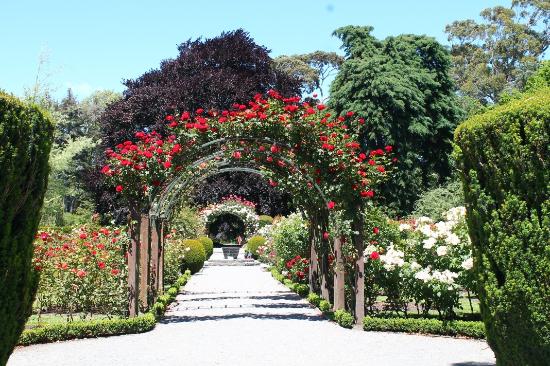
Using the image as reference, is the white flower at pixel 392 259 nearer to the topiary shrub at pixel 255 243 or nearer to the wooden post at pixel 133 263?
the wooden post at pixel 133 263

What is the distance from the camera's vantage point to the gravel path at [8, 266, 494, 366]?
752 centimetres

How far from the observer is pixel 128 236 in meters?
10.9

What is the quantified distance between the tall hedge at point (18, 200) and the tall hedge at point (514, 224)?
9.95ft

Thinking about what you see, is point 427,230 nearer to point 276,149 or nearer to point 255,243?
point 276,149

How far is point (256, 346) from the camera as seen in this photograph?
339 inches

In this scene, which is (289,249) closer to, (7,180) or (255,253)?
(7,180)

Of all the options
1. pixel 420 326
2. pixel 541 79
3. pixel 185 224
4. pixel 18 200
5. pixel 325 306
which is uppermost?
pixel 541 79

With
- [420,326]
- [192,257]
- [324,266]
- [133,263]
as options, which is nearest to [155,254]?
[133,263]

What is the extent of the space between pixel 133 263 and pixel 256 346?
9.77ft

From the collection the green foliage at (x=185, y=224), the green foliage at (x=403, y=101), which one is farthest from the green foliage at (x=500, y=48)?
the green foliage at (x=185, y=224)

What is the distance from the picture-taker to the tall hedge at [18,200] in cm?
454

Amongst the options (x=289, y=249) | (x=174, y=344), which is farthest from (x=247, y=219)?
(x=174, y=344)

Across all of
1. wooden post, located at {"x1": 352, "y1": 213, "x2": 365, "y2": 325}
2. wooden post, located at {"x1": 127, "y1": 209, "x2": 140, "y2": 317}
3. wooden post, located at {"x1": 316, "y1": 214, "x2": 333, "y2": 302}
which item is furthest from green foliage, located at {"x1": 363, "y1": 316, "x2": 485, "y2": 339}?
wooden post, located at {"x1": 127, "y1": 209, "x2": 140, "y2": 317}

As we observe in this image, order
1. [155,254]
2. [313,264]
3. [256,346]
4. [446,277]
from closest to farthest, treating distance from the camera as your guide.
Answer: [256,346] → [446,277] → [155,254] → [313,264]
